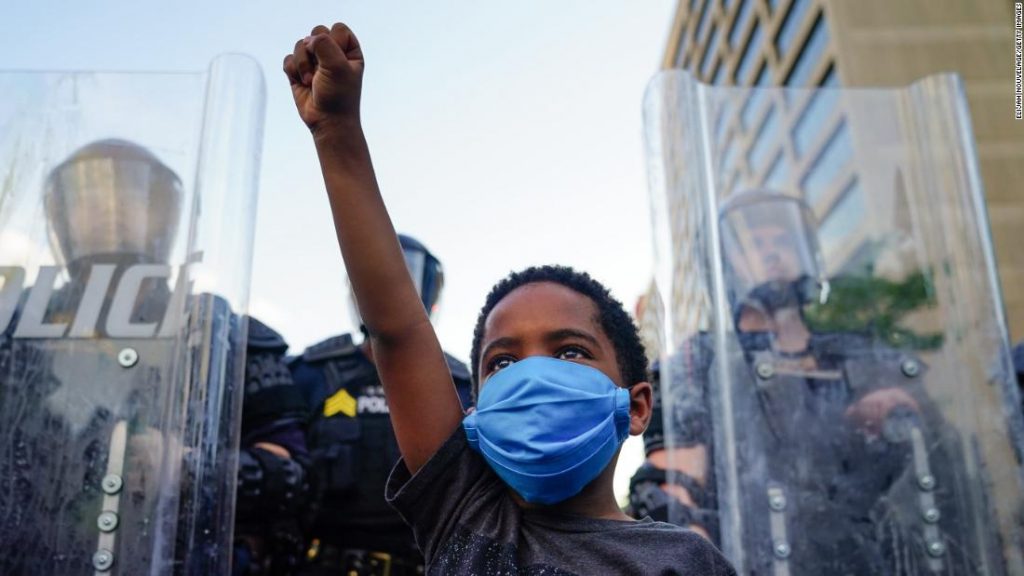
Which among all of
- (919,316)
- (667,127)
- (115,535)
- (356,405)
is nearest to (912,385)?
(919,316)

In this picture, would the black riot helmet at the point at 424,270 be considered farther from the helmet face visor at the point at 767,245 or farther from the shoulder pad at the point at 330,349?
the helmet face visor at the point at 767,245

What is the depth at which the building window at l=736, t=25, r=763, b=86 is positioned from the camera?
107 feet

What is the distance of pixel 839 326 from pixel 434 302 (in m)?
2.54

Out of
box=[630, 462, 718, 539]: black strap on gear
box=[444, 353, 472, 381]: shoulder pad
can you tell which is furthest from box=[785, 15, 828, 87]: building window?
box=[630, 462, 718, 539]: black strap on gear

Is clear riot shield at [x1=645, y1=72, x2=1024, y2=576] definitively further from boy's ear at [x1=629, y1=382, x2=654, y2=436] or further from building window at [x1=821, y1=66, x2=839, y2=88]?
building window at [x1=821, y1=66, x2=839, y2=88]

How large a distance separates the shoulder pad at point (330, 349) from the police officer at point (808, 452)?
2131 millimetres

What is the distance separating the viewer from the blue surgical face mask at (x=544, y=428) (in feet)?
4.85

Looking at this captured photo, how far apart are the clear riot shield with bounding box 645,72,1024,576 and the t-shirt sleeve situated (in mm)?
1175

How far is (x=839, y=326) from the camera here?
2.74 meters

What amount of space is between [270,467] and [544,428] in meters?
1.90

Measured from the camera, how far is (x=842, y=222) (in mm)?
2863

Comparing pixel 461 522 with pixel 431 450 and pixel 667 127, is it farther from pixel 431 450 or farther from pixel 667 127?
pixel 667 127

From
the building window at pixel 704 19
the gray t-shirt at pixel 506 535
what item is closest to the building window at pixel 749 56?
the building window at pixel 704 19

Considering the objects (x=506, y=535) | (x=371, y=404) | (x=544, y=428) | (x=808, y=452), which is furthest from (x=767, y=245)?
(x=371, y=404)
